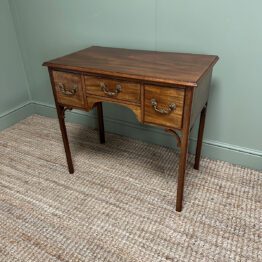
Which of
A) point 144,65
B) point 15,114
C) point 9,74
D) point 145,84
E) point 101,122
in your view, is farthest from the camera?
point 15,114

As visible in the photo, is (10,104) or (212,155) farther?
(10,104)

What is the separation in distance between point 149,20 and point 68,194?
114 centimetres

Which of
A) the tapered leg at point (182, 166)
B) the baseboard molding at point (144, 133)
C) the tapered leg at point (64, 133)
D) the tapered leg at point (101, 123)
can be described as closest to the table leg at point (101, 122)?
the tapered leg at point (101, 123)

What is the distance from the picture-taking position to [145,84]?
1125mm

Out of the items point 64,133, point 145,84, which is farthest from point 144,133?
point 145,84

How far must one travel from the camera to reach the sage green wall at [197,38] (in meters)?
1.38

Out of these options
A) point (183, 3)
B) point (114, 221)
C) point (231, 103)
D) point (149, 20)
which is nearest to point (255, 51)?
point (231, 103)

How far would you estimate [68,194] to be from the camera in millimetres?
1542

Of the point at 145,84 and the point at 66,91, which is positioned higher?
the point at 145,84

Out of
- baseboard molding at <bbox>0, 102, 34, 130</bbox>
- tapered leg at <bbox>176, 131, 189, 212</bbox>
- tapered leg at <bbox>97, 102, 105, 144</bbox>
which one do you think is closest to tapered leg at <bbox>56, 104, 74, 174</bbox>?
tapered leg at <bbox>97, 102, 105, 144</bbox>

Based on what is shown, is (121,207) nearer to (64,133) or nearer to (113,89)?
(64,133)

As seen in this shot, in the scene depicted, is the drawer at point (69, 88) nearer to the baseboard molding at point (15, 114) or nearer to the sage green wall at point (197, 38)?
the sage green wall at point (197, 38)

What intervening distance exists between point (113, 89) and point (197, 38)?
62cm

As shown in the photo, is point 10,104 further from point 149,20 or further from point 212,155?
point 212,155
